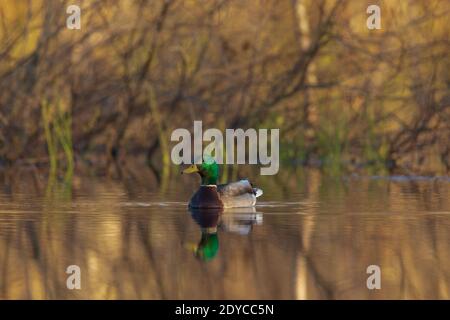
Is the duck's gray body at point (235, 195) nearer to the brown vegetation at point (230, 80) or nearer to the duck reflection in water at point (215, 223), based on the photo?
the duck reflection in water at point (215, 223)

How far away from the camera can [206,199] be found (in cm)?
1168

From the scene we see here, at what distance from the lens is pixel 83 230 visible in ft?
31.8

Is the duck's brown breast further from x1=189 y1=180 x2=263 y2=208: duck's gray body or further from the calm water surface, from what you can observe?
A: the calm water surface

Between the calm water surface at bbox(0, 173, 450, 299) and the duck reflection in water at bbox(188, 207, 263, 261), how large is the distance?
0.04ft

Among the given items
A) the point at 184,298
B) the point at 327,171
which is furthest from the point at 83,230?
the point at 327,171

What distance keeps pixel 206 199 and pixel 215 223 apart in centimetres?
113

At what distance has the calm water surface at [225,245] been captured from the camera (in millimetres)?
7035

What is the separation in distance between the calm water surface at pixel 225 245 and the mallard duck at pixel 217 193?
0.59 ft

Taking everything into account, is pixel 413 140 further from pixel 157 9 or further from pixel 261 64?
pixel 157 9

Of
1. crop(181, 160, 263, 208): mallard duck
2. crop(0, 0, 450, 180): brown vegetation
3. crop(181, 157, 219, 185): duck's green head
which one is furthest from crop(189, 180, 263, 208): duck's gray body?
crop(0, 0, 450, 180): brown vegetation

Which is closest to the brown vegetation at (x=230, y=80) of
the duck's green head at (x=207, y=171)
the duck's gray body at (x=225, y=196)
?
the duck's green head at (x=207, y=171)

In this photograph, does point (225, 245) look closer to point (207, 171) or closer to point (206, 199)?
point (206, 199)
